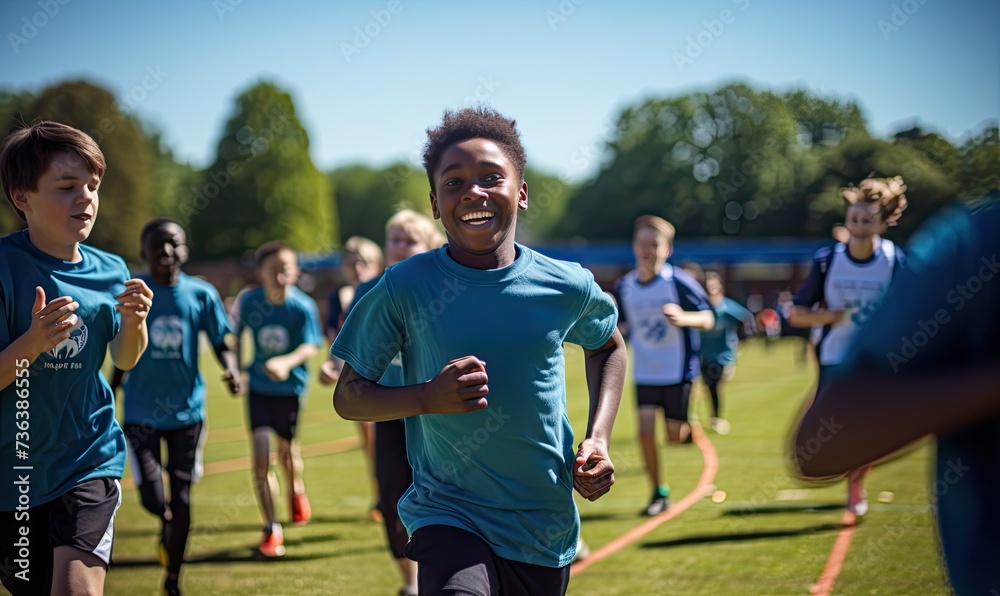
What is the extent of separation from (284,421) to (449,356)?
5187 millimetres

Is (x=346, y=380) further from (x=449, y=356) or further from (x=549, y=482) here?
(x=549, y=482)

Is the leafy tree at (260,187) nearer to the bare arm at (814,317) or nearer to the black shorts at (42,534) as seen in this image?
the bare arm at (814,317)

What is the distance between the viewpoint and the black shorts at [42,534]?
3.66 metres

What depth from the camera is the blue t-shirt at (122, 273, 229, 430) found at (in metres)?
6.22

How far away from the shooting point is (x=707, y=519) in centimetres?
780

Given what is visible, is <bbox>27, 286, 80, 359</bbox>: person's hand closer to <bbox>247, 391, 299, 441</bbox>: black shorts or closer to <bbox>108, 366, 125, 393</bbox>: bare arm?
<bbox>108, 366, 125, 393</bbox>: bare arm

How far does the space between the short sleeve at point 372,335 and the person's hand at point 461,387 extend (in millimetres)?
364

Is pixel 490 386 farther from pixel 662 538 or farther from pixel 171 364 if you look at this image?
pixel 662 538

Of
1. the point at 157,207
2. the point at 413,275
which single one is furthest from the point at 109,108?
the point at 413,275

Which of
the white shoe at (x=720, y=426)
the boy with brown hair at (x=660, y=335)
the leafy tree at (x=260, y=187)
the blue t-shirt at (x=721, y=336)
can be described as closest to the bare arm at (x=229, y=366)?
the boy with brown hair at (x=660, y=335)

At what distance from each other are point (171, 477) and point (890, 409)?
5.45m

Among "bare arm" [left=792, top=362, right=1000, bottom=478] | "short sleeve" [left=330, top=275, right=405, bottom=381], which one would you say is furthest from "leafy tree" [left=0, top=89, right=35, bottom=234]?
"bare arm" [left=792, top=362, right=1000, bottom=478]

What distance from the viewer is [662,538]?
23.6 ft

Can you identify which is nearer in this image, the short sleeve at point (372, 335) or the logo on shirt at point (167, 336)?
the short sleeve at point (372, 335)
